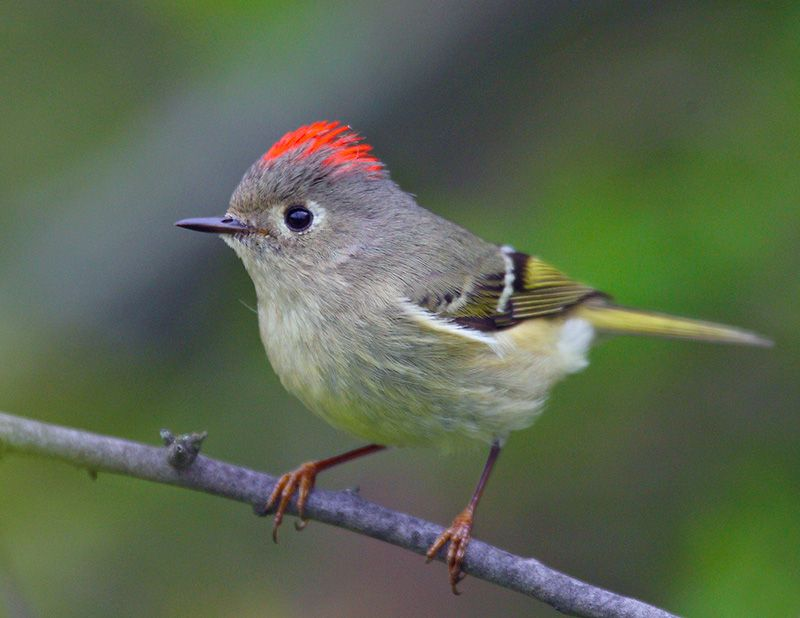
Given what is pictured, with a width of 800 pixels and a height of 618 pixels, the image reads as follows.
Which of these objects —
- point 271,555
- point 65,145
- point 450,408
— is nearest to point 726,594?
point 450,408

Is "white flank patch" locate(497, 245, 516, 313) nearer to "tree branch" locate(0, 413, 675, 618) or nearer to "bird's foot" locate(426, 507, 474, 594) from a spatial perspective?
"bird's foot" locate(426, 507, 474, 594)

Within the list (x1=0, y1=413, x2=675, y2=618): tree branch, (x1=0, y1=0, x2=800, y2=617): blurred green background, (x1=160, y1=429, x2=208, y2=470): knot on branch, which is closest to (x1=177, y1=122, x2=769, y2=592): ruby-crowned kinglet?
(x1=0, y1=413, x2=675, y2=618): tree branch

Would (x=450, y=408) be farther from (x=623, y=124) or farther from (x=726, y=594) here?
(x=623, y=124)

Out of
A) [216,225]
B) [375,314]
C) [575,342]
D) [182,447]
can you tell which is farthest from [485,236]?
[182,447]

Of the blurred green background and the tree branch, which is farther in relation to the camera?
the blurred green background

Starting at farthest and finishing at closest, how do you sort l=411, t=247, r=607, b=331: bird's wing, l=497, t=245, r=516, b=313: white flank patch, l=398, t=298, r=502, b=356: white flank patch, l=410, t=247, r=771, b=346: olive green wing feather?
l=497, t=245, r=516, b=313: white flank patch < l=410, t=247, r=771, b=346: olive green wing feather < l=411, t=247, r=607, b=331: bird's wing < l=398, t=298, r=502, b=356: white flank patch

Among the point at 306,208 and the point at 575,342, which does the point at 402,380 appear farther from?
the point at 575,342

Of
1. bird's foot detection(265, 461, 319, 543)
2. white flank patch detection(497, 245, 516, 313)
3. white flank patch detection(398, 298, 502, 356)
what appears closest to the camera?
bird's foot detection(265, 461, 319, 543)

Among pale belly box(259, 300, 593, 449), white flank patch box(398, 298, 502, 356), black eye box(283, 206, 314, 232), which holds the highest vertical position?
black eye box(283, 206, 314, 232)
